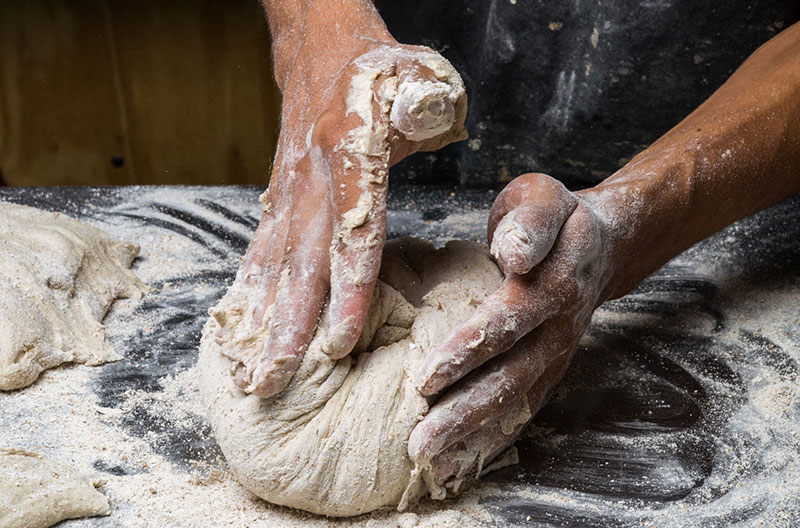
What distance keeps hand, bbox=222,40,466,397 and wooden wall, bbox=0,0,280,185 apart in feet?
6.22

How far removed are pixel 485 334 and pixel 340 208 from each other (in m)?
0.34

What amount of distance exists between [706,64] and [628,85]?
0.68 feet

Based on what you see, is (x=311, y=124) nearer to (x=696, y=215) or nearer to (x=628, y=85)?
(x=696, y=215)

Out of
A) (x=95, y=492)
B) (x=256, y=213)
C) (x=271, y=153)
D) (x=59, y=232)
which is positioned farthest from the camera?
(x=271, y=153)

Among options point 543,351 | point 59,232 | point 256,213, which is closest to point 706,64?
point 543,351

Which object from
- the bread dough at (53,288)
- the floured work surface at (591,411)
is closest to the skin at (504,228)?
the floured work surface at (591,411)

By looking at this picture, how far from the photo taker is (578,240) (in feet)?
4.58

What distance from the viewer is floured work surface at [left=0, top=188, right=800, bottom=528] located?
52.7 inches

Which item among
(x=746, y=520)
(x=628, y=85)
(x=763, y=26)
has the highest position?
(x=763, y=26)

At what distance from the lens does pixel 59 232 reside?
80.2 inches

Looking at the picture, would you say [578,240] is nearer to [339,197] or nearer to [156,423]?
[339,197]

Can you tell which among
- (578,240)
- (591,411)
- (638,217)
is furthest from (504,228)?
(591,411)

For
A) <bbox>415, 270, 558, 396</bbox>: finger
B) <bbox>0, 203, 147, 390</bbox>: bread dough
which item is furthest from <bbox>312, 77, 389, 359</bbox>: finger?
<bbox>0, 203, 147, 390</bbox>: bread dough

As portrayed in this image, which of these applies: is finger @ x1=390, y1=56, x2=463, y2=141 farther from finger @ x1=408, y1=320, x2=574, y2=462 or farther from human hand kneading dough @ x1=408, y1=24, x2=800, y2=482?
finger @ x1=408, y1=320, x2=574, y2=462
